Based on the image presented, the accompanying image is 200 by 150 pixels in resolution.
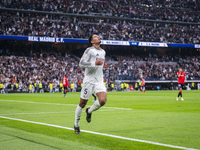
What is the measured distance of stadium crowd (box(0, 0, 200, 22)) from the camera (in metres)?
54.1

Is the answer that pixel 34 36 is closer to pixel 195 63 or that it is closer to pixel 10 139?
pixel 195 63

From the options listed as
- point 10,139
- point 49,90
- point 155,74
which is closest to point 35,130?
point 10,139

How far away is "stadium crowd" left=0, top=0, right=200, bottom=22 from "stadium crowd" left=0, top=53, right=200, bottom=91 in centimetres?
944

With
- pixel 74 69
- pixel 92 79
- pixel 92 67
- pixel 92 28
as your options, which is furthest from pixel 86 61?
pixel 92 28

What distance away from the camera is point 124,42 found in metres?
56.0

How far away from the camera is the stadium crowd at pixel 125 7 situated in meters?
54.1

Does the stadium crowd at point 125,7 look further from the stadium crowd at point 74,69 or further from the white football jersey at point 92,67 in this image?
the white football jersey at point 92,67

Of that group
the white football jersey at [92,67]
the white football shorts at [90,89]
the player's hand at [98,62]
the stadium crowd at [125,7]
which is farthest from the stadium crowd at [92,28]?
the player's hand at [98,62]

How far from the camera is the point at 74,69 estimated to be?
49344 millimetres

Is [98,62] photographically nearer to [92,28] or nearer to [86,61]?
[86,61]

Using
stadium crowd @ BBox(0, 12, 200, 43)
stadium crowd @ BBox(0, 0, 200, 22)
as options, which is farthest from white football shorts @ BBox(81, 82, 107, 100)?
stadium crowd @ BBox(0, 0, 200, 22)

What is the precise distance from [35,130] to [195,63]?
194ft

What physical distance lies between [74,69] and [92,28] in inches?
443

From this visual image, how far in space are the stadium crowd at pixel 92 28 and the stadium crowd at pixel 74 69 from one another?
417 cm
